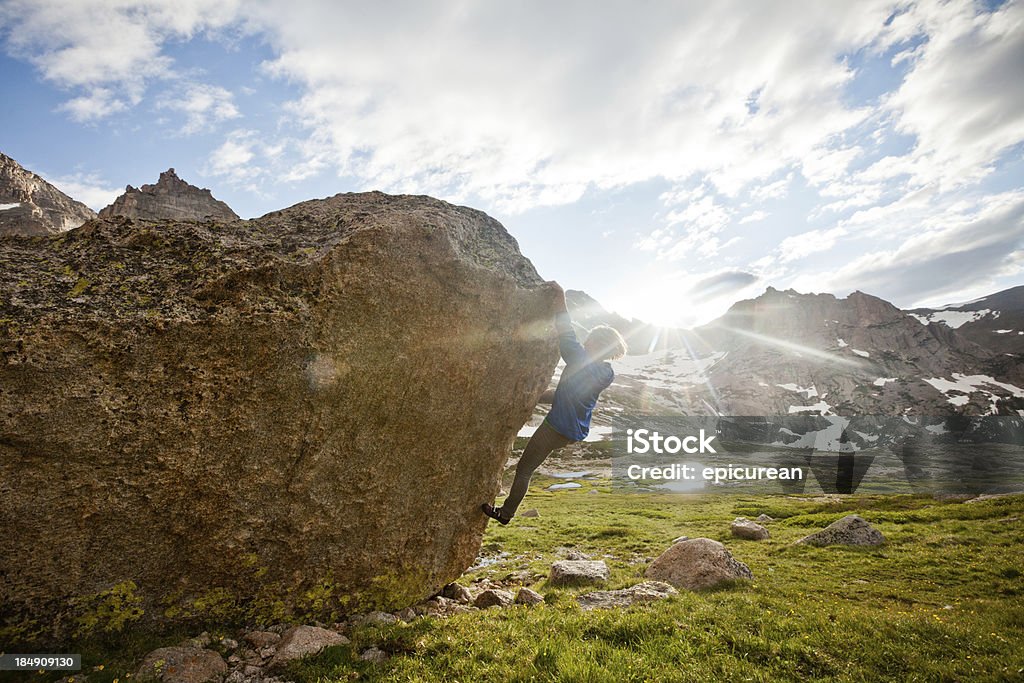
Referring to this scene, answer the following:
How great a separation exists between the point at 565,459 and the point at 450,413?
12266 centimetres

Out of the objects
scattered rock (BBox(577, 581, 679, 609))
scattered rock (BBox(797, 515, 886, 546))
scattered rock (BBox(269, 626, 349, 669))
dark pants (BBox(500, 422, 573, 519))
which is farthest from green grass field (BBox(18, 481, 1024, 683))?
scattered rock (BBox(797, 515, 886, 546))

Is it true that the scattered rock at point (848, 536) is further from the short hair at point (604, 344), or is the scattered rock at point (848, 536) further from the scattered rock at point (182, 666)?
the scattered rock at point (182, 666)

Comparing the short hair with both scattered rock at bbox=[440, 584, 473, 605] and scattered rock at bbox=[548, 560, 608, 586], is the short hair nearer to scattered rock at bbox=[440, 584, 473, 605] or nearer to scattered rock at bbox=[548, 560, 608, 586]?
scattered rock at bbox=[440, 584, 473, 605]

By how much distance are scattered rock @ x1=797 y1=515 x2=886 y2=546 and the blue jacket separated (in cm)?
1896

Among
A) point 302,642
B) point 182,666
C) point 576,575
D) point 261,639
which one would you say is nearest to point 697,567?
point 576,575

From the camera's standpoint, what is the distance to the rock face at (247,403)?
6.29 meters

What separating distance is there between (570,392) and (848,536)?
20.6m

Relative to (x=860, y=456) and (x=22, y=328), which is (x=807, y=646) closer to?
(x=22, y=328)

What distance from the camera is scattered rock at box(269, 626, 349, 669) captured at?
6.89m

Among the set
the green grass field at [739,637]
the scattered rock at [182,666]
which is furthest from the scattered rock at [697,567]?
the scattered rock at [182,666]

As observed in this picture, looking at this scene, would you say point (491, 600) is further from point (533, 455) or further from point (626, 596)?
point (533, 455)

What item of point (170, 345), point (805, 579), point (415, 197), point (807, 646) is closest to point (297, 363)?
point (170, 345)

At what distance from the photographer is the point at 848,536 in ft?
71.2

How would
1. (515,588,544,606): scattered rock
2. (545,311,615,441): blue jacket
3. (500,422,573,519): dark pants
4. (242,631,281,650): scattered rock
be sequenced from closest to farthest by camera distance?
1. (242,631,281,650): scattered rock
2. (545,311,615,441): blue jacket
3. (500,422,573,519): dark pants
4. (515,588,544,606): scattered rock
